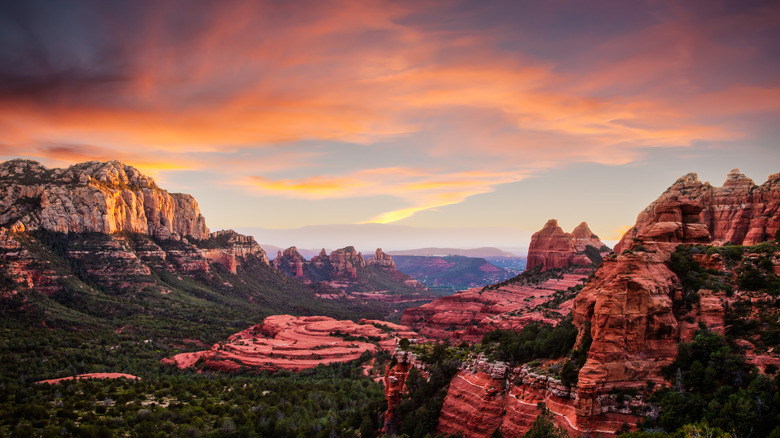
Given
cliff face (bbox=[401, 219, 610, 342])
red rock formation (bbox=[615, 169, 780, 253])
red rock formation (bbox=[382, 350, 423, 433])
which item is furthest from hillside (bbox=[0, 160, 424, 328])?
red rock formation (bbox=[615, 169, 780, 253])

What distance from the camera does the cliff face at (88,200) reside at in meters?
104

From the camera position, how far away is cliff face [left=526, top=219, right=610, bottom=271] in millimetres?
92500

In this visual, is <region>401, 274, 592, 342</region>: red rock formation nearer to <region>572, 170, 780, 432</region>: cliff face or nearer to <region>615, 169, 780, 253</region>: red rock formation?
<region>615, 169, 780, 253</region>: red rock formation

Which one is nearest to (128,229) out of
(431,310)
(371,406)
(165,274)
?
(165,274)

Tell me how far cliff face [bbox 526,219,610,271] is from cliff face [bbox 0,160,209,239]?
382ft

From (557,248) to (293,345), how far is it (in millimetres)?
61772

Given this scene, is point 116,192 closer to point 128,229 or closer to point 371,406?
point 128,229

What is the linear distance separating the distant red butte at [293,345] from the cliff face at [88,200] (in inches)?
2291

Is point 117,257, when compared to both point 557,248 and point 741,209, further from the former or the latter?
point 741,209

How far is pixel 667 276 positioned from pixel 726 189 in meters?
31.9

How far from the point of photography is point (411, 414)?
29.3m

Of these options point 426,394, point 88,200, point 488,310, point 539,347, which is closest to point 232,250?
point 88,200

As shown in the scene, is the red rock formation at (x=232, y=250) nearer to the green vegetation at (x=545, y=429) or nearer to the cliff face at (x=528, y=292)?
the cliff face at (x=528, y=292)

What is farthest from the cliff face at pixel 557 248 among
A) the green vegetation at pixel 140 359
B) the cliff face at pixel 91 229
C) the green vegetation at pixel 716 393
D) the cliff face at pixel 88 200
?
the cliff face at pixel 88 200
